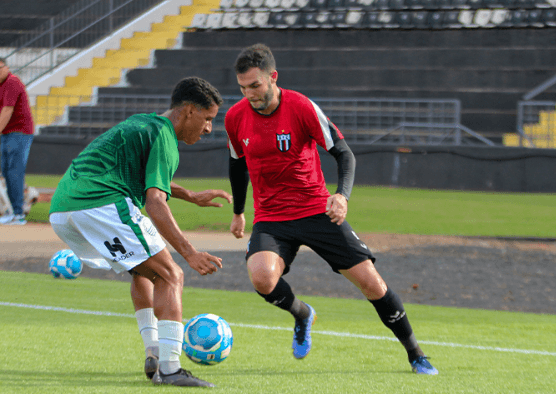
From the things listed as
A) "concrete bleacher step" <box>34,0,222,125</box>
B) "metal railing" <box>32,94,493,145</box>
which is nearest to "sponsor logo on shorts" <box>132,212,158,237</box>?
"metal railing" <box>32,94,493,145</box>

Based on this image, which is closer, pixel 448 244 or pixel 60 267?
pixel 60 267

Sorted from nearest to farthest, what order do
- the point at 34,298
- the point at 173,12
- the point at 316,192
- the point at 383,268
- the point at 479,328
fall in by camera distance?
the point at 316,192, the point at 479,328, the point at 34,298, the point at 383,268, the point at 173,12

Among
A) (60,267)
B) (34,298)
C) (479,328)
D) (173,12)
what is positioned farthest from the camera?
(173,12)

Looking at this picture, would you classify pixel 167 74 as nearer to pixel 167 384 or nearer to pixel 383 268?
pixel 383 268

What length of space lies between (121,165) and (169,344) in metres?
1.03

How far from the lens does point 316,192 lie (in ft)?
17.0

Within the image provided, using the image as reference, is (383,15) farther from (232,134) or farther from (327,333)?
(232,134)

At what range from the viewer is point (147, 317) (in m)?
4.52

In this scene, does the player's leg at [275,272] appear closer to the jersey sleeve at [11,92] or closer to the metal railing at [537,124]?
the jersey sleeve at [11,92]

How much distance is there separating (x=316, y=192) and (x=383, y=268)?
440 centimetres

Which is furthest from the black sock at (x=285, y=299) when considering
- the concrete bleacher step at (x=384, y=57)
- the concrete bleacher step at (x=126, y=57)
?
the concrete bleacher step at (x=126, y=57)

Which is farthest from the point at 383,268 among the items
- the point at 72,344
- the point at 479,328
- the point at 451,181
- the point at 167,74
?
the point at 167,74

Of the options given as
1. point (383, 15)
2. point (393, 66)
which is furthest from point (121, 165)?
point (383, 15)

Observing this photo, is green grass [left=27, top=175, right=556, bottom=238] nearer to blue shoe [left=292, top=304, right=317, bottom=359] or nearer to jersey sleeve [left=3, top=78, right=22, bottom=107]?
jersey sleeve [left=3, top=78, right=22, bottom=107]
